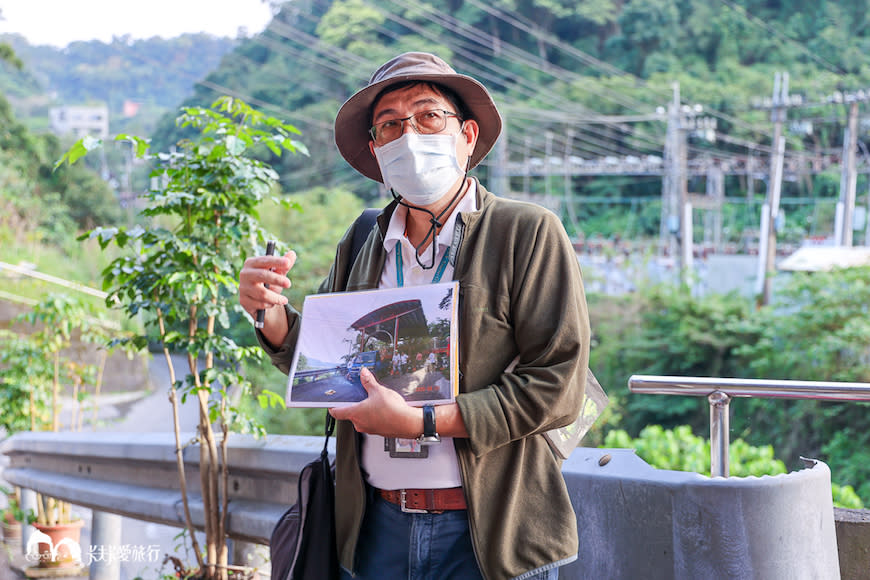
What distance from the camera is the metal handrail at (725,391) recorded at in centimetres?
189

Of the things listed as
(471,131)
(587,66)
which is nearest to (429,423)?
(471,131)

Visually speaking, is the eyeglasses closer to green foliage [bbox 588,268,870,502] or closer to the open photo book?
the open photo book

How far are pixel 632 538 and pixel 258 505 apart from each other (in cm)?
141

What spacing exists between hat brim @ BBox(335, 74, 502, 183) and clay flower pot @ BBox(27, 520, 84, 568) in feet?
12.1

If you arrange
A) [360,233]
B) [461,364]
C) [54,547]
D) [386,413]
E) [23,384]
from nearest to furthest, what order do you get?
1. [386,413]
2. [461,364]
3. [360,233]
4. [54,547]
5. [23,384]

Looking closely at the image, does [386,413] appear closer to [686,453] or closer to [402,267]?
[402,267]

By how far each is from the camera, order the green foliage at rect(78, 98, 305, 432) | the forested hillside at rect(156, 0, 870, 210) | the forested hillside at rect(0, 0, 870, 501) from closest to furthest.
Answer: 1. the green foliage at rect(78, 98, 305, 432)
2. the forested hillside at rect(0, 0, 870, 501)
3. the forested hillside at rect(156, 0, 870, 210)

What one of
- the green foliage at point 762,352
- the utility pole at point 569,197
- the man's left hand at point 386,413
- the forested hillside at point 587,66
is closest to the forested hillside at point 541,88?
the forested hillside at point 587,66

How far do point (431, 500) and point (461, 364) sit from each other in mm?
257

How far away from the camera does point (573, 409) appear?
4.67ft

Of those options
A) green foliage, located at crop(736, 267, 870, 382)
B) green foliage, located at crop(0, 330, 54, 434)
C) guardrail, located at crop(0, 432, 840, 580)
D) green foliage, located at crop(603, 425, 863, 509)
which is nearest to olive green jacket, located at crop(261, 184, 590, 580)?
guardrail, located at crop(0, 432, 840, 580)

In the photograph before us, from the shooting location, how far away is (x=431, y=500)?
58.9 inches

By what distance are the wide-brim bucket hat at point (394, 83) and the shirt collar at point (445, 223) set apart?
0.33 feet

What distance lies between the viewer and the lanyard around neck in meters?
1.56
